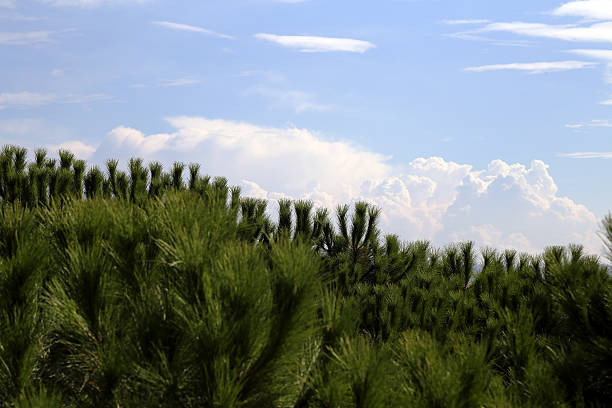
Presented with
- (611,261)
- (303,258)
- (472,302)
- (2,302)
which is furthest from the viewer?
(472,302)

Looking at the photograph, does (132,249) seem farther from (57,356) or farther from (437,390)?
(437,390)

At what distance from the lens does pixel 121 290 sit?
2.63m

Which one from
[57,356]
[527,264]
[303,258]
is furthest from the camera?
[527,264]

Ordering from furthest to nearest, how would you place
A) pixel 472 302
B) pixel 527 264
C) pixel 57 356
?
pixel 527 264 → pixel 472 302 → pixel 57 356

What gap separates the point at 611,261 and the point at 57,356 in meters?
3.17

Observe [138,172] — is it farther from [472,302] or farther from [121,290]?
[121,290]

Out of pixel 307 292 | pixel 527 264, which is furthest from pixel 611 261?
pixel 527 264

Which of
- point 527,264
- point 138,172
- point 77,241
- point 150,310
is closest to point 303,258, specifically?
point 150,310

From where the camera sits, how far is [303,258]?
229 centimetres

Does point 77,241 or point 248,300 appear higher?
point 77,241

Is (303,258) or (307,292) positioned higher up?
(303,258)

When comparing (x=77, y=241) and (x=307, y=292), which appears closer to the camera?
(x=307, y=292)

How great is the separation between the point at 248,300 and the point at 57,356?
1.31m

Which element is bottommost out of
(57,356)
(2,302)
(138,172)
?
(57,356)
